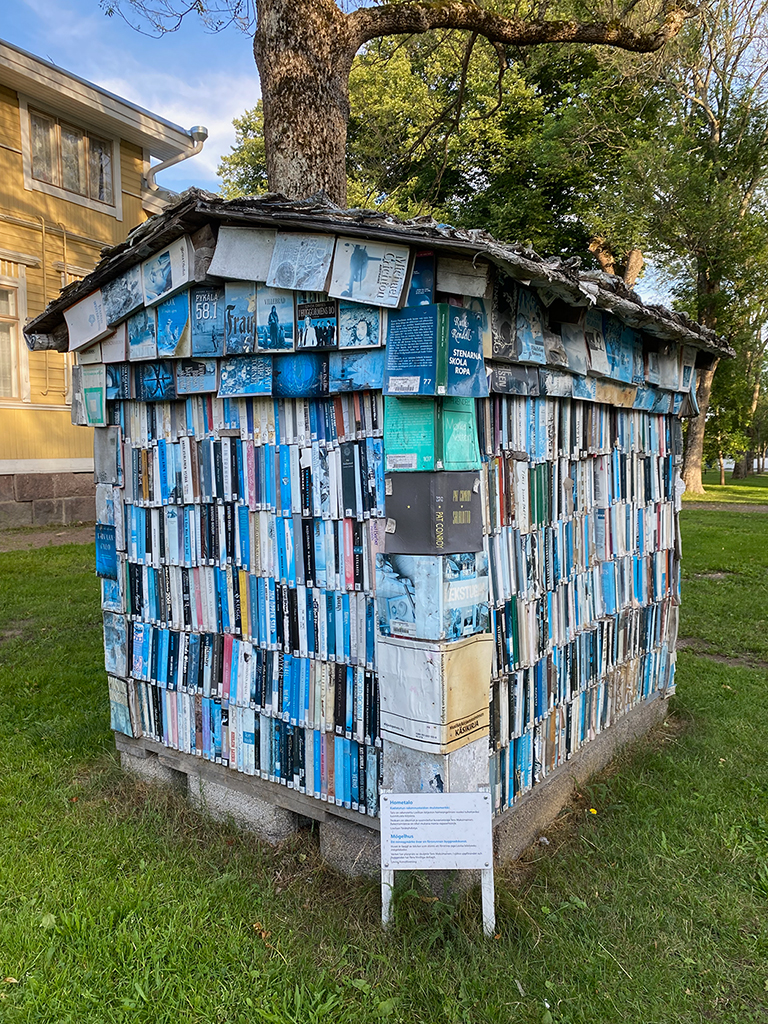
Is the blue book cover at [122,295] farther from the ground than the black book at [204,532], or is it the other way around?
the blue book cover at [122,295]

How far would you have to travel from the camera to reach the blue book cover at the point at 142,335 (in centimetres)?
371

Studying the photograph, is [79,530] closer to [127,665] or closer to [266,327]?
[127,665]

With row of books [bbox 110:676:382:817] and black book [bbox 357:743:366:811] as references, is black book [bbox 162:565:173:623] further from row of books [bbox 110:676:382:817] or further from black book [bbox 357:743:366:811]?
black book [bbox 357:743:366:811]

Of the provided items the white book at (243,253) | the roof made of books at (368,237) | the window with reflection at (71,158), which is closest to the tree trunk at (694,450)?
the window with reflection at (71,158)

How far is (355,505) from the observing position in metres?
3.16

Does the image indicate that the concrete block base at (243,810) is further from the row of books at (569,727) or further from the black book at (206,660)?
the row of books at (569,727)

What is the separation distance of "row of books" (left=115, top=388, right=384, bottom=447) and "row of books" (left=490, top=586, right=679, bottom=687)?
1.03 metres

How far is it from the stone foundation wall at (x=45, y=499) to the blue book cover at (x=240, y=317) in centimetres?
1081

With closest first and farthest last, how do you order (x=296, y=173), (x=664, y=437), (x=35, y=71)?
(x=664, y=437)
(x=296, y=173)
(x=35, y=71)

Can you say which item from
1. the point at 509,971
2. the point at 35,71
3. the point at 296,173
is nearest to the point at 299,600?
the point at 509,971

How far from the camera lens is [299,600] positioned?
3410mm

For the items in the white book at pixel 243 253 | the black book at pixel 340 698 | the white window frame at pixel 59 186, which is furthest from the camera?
the white window frame at pixel 59 186

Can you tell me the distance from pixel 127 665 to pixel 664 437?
12.5ft

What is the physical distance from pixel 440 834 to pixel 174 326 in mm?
2622
